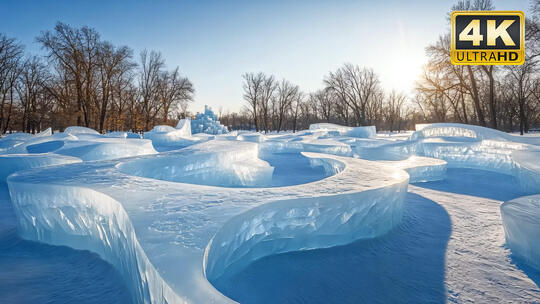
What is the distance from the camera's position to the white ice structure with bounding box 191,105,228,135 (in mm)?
25078

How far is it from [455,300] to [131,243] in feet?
9.46

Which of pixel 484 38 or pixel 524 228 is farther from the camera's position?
pixel 484 38

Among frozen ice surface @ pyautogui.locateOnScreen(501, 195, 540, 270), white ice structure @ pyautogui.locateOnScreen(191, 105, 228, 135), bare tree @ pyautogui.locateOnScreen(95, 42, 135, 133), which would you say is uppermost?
bare tree @ pyautogui.locateOnScreen(95, 42, 135, 133)

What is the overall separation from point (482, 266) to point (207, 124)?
2460cm

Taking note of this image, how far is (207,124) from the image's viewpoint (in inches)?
992

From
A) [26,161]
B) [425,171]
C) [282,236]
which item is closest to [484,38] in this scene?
[425,171]

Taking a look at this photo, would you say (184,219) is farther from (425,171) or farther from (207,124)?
(207,124)

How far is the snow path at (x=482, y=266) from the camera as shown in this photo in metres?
2.23

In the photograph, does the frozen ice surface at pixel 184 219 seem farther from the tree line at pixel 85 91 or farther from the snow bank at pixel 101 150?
the tree line at pixel 85 91

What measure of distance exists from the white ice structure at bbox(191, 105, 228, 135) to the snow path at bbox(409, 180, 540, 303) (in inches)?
900

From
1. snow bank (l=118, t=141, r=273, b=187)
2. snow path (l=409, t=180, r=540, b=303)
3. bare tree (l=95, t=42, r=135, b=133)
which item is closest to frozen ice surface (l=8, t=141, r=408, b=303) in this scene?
snow path (l=409, t=180, r=540, b=303)

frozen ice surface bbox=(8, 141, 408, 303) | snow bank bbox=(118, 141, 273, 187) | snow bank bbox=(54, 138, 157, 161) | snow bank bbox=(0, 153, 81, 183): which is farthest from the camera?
snow bank bbox=(54, 138, 157, 161)

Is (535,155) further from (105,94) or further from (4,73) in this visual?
(4,73)

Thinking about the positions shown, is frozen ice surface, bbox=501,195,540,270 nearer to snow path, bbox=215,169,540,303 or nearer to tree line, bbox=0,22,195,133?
snow path, bbox=215,169,540,303
